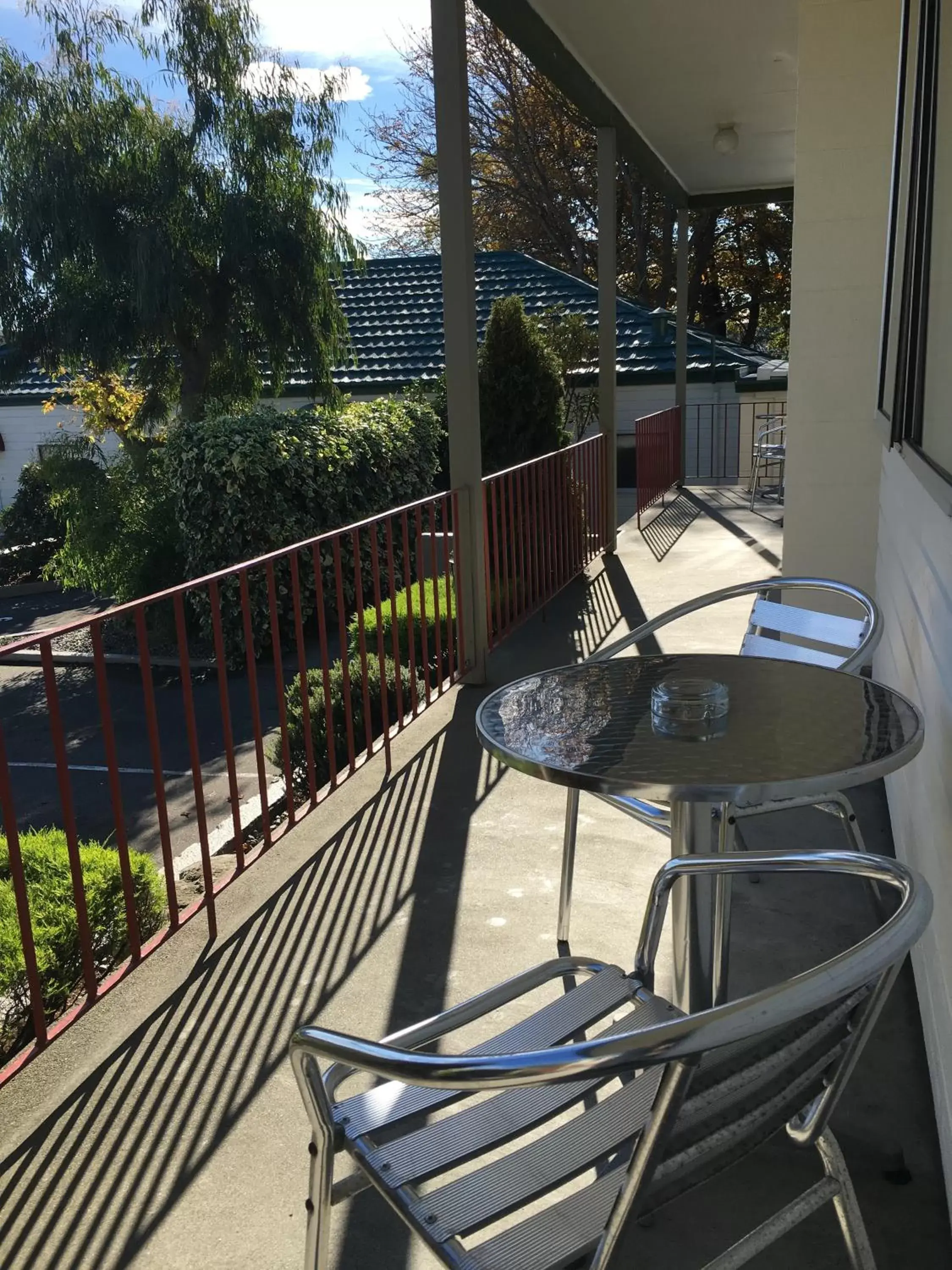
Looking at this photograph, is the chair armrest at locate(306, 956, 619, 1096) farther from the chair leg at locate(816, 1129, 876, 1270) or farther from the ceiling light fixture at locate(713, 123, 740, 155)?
the ceiling light fixture at locate(713, 123, 740, 155)

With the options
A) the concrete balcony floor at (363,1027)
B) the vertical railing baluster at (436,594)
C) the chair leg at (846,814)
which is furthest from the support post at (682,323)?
the chair leg at (846,814)

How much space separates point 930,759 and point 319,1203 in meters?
1.54

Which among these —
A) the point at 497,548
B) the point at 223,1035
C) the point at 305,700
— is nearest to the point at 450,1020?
the point at 223,1035

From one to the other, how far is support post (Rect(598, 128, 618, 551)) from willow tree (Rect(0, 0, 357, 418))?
15.6ft

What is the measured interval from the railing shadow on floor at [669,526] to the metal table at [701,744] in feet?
19.6

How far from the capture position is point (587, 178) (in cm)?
2373

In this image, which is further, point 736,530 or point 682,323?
point 682,323

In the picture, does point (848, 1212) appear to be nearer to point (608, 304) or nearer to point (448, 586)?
point (448, 586)

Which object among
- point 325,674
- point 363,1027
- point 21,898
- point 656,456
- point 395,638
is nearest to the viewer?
point 21,898

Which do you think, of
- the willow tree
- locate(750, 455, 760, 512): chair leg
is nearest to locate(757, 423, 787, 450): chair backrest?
locate(750, 455, 760, 512): chair leg

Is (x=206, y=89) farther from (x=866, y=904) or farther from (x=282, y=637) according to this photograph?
(x=866, y=904)

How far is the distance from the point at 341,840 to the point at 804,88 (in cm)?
406

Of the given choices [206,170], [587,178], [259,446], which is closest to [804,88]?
[259,446]

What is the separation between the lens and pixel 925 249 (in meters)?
3.19
